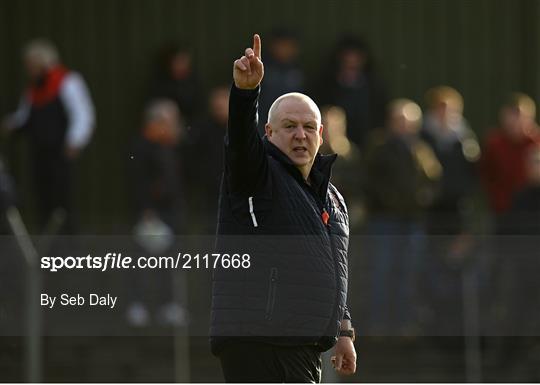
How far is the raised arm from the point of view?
19.1ft

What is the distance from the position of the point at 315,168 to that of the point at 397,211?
5739 millimetres

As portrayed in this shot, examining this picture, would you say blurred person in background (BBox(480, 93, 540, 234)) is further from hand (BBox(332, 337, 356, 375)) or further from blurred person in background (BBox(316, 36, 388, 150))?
hand (BBox(332, 337, 356, 375))

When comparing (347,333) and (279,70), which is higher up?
(279,70)

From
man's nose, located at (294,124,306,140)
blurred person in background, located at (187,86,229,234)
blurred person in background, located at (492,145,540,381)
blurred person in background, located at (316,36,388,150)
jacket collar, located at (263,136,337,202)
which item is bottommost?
blurred person in background, located at (492,145,540,381)

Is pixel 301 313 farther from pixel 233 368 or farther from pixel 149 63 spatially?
pixel 149 63

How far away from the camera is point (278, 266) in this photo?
6.21 metres

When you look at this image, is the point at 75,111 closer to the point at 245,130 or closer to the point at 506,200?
the point at 506,200

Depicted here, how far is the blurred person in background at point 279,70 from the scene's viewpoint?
12.7 meters

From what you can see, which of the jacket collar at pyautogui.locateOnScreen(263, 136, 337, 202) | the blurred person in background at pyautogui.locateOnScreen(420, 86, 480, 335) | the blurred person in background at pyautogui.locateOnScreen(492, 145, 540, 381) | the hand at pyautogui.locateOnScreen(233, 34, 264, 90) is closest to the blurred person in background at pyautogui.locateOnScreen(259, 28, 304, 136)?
the blurred person in background at pyautogui.locateOnScreen(420, 86, 480, 335)

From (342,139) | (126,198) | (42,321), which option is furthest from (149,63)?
(42,321)

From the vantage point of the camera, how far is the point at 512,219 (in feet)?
38.3

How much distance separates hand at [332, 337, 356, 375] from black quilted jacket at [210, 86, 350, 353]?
202 mm

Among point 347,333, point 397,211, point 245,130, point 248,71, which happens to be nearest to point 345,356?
point 347,333

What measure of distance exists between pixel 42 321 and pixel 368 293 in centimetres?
262
